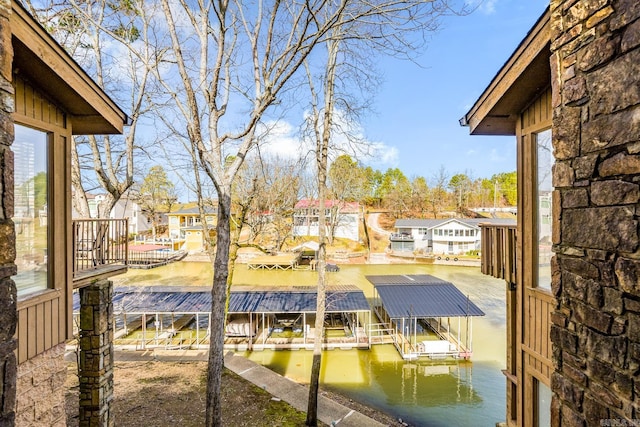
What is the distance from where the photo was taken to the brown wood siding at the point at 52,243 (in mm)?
Answer: 3222

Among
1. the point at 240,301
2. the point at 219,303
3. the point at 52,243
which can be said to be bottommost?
the point at 240,301

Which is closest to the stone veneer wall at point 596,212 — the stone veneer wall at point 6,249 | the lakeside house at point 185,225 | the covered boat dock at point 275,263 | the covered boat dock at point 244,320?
the stone veneer wall at point 6,249

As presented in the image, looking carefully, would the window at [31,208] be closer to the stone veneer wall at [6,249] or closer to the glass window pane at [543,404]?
the stone veneer wall at [6,249]

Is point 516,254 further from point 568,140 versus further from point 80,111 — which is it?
point 80,111

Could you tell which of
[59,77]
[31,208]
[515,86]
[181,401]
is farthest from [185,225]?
[515,86]

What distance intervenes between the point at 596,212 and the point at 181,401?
7.28 meters

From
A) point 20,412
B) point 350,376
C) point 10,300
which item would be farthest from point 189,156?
point 350,376

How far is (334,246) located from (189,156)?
23.3 meters

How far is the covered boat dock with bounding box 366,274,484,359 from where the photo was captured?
965 centimetres

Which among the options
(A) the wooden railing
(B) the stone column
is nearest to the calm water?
(A) the wooden railing

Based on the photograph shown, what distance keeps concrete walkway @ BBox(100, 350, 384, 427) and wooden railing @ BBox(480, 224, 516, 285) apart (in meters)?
3.64

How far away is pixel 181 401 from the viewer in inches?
242

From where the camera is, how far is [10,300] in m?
1.51

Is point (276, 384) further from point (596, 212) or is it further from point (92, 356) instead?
point (596, 212)
